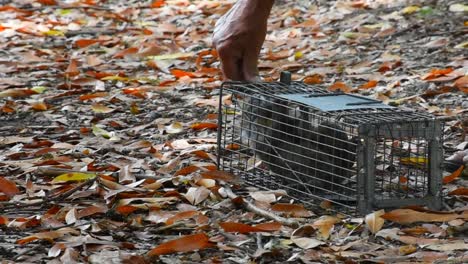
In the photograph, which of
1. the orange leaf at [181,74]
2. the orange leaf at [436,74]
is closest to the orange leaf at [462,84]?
the orange leaf at [436,74]

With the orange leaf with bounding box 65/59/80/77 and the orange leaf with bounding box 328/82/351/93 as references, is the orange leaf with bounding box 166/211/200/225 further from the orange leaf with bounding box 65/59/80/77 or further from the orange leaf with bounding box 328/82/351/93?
the orange leaf with bounding box 65/59/80/77

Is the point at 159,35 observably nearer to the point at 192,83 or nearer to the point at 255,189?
the point at 192,83

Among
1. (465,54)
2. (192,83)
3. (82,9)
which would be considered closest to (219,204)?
(192,83)

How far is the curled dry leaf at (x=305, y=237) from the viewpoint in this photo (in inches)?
101

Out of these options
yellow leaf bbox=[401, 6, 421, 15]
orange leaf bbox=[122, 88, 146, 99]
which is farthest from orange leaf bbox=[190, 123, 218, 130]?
yellow leaf bbox=[401, 6, 421, 15]

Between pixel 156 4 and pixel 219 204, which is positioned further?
pixel 156 4

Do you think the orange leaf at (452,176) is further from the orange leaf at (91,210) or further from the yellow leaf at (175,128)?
the yellow leaf at (175,128)

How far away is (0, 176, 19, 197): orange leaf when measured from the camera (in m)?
3.04

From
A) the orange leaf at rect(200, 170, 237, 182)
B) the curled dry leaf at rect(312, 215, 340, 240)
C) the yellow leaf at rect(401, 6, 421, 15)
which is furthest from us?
the yellow leaf at rect(401, 6, 421, 15)

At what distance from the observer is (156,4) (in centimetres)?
725

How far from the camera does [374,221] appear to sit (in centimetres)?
269

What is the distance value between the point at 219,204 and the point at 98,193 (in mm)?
355

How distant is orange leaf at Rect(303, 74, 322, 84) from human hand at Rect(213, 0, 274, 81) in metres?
1.25

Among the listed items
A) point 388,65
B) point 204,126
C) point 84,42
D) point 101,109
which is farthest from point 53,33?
point 204,126
